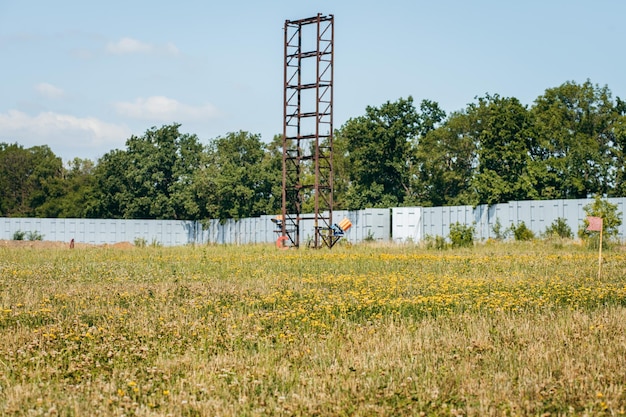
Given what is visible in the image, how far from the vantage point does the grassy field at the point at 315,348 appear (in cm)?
816

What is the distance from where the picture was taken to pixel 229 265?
1080 inches

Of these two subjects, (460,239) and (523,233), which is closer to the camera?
(460,239)

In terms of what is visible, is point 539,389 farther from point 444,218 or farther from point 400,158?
point 400,158

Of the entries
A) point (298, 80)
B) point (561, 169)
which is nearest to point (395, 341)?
point (298, 80)

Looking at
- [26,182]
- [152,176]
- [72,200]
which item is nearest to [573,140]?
[152,176]

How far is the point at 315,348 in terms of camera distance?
10.7 metres

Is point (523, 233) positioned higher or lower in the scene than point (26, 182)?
lower

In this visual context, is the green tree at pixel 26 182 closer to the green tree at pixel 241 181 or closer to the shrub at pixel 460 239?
the green tree at pixel 241 181

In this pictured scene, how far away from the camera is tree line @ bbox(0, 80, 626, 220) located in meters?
62.4

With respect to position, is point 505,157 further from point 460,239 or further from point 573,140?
point 460,239

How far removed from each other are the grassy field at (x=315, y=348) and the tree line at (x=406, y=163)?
43.9 metres

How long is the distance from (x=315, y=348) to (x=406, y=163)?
214 ft

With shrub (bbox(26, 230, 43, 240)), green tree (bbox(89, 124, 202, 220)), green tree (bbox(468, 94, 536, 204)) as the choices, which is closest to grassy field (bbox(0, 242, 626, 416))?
green tree (bbox(468, 94, 536, 204))

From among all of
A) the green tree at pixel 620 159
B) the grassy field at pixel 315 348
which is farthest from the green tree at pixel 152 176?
the grassy field at pixel 315 348
